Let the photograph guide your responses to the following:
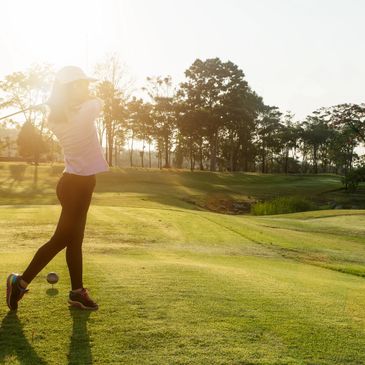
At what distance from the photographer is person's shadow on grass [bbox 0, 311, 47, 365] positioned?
12.9ft

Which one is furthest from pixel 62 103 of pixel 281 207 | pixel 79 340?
pixel 281 207

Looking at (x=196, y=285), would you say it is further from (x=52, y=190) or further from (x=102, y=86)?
(x=102, y=86)

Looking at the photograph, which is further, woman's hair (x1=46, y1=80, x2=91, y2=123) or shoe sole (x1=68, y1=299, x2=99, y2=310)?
woman's hair (x1=46, y1=80, x2=91, y2=123)

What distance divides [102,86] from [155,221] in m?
56.0

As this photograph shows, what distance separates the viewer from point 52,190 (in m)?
46.1

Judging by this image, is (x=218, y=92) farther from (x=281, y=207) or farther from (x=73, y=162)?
(x=73, y=162)

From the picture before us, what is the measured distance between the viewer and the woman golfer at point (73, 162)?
5386mm

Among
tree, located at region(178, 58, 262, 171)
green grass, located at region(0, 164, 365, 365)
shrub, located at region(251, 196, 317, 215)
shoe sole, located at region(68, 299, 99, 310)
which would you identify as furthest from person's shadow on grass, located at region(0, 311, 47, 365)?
tree, located at region(178, 58, 262, 171)

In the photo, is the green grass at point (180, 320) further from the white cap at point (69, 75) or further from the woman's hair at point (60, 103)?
the white cap at point (69, 75)

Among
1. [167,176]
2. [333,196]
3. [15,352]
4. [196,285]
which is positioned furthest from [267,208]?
[15,352]

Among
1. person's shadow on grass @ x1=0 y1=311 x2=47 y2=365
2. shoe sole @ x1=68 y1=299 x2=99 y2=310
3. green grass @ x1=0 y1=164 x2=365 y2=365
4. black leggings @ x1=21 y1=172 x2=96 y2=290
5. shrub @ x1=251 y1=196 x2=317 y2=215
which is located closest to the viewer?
person's shadow on grass @ x1=0 y1=311 x2=47 y2=365

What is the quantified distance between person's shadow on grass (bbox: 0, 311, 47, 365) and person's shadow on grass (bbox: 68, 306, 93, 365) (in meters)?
0.26

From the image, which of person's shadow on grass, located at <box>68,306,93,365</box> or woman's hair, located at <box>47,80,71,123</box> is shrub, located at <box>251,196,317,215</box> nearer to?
woman's hair, located at <box>47,80,71,123</box>

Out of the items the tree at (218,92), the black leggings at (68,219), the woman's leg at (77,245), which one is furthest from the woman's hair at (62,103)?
the tree at (218,92)
